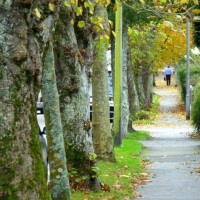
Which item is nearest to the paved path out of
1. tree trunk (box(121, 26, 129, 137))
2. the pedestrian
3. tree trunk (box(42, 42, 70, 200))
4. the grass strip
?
the grass strip

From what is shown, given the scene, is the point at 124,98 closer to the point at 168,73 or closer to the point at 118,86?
the point at 118,86

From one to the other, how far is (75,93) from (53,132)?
3088 millimetres

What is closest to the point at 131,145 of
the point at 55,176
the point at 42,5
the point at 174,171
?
the point at 174,171

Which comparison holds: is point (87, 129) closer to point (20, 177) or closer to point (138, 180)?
point (138, 180)

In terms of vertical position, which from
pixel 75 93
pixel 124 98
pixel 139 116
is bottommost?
pixel 139 116

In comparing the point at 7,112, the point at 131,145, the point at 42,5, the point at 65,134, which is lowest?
the point at 131,145

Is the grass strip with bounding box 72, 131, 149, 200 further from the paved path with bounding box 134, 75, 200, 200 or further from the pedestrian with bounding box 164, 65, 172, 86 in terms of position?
the pedestrian with bounding box 164, 65, 172, 86

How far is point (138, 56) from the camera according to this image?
150ft

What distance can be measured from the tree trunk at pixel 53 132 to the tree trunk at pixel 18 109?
2049 mm

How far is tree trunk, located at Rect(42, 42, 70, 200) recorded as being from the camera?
10.6 m

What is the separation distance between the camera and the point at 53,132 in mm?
11047

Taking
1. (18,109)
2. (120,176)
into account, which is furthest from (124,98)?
(18,109)

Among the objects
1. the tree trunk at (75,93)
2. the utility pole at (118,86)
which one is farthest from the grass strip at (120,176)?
the utility pole at (118,86)

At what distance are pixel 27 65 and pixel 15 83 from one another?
249 millimetres
